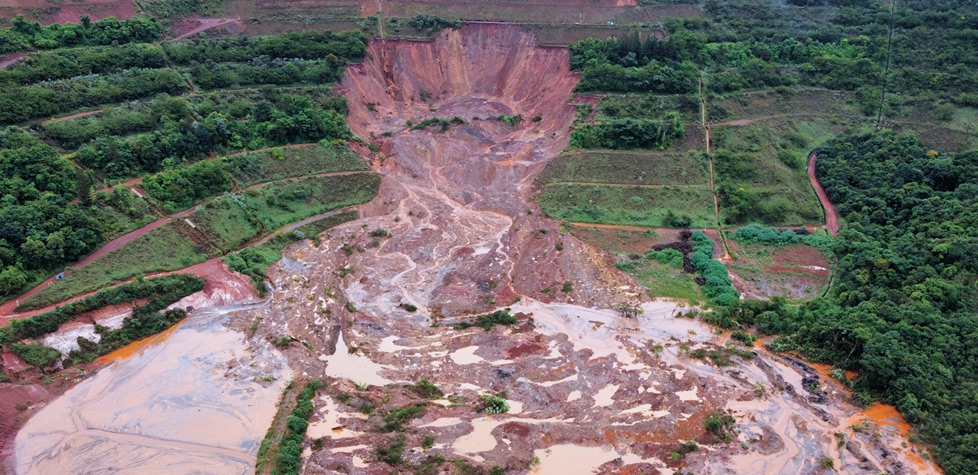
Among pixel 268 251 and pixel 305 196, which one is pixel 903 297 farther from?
pixel 305 196

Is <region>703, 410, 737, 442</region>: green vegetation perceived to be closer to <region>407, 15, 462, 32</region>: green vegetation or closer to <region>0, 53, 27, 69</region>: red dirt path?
<region>407, 15, 462, 32</region>: green vegetation

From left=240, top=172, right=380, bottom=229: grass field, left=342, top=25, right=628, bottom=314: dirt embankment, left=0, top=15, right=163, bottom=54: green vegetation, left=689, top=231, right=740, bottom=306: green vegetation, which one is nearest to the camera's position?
left=689, top=231, right=740, bottom=306: green vegetation

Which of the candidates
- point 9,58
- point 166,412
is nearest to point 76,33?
point 9,58

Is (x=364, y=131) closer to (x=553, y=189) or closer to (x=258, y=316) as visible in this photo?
(x=553, y=189)

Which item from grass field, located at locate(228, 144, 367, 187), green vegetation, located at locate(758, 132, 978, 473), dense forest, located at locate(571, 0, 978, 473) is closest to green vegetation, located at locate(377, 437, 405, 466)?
dense forest, located at locate(571, 0, 978, 473)

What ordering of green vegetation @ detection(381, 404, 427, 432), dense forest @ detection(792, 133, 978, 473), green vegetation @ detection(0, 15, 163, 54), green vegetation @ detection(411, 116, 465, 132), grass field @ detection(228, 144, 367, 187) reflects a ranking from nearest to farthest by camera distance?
green vegetation @ detection(381, 404, 427, 432) → dense forest @ detection(792, 133, 978, 473) → grass field @ detection(228, 144, 367, 187) → green vegetation @ detection(0, 15, 163, 54) → green vegetation @ detection(411, 116, 465, 132)

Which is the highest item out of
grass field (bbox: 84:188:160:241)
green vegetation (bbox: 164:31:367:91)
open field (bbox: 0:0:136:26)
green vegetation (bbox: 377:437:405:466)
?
open field (bbox: 0:0:136:26)

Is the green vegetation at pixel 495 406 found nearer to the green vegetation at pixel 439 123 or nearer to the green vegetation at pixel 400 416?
the green vegetation at pixel 400 416
